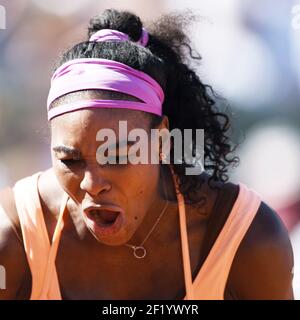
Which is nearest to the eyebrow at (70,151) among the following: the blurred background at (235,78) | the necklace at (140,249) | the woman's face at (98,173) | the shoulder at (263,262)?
the woman's face at (98,173)

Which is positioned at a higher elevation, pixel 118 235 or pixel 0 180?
pixel 0 180

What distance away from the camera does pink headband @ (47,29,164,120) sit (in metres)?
1.28

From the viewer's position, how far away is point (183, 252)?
148 centimetres

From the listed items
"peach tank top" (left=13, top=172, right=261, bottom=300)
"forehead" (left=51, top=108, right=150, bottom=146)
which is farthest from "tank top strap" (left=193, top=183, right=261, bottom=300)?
"forehead" (left=51, top=108, right=150, bottom=146)

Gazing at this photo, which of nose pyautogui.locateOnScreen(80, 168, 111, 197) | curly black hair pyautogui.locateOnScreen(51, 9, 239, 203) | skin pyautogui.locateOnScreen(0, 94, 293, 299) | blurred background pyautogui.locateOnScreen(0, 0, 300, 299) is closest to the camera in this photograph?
nose pyautogui.locateOnScreen(80, 168, 111, 197)

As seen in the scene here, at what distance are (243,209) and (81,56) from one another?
45cm

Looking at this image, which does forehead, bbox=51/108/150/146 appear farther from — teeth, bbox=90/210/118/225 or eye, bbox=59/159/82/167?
teeth, bbox=90/210/118/225

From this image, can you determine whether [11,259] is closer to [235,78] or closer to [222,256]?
[222,256]

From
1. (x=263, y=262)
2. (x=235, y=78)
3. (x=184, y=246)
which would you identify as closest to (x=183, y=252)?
(x=184, y=246)

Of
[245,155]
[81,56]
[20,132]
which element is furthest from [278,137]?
[81,56]

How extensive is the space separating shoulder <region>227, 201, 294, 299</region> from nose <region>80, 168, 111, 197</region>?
1.25 feet

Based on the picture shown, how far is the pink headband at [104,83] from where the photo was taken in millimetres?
1280

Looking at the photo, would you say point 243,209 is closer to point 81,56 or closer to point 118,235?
point 118,235

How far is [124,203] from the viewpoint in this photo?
1.27m
